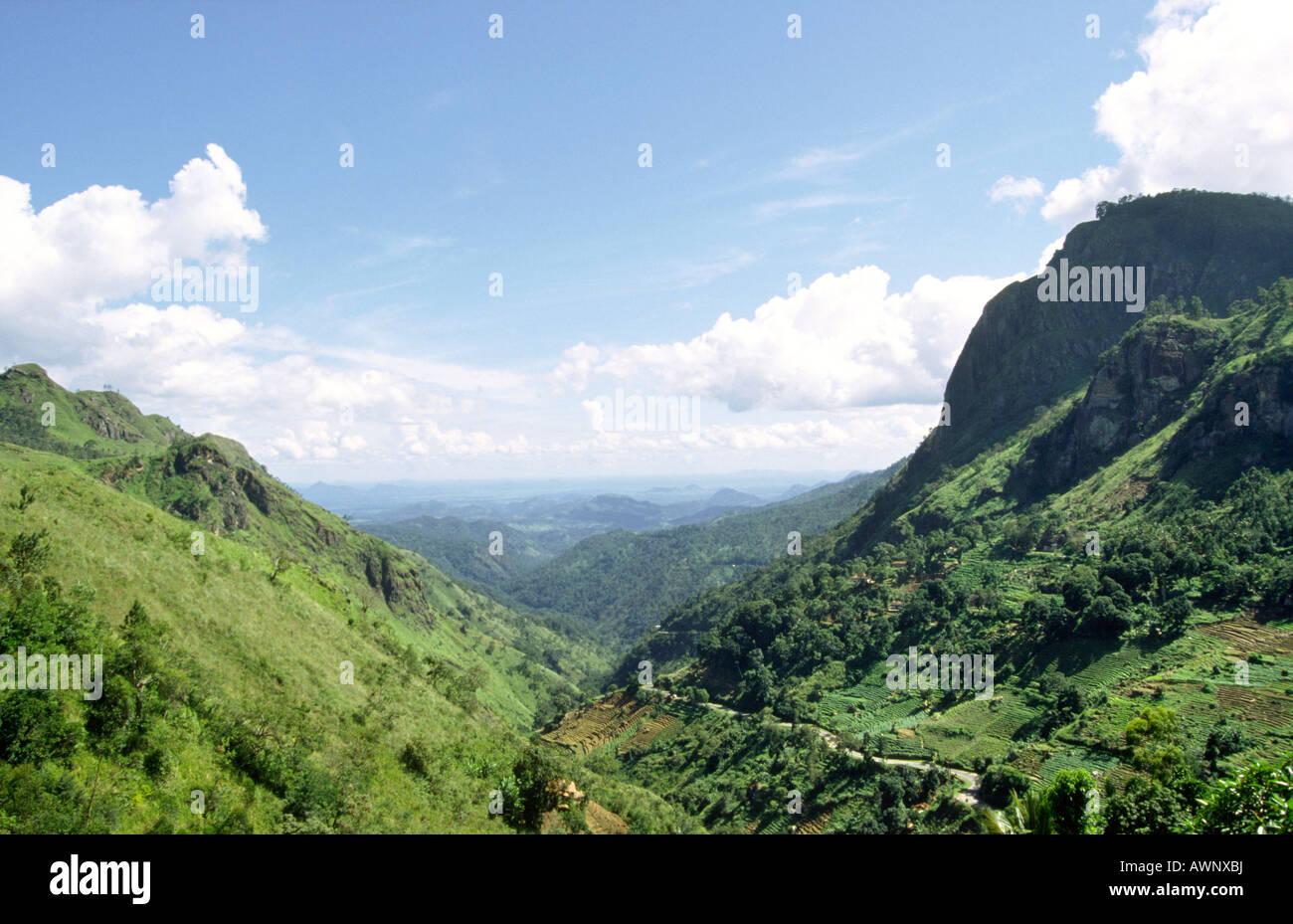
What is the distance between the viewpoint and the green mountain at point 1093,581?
53000 millimetres

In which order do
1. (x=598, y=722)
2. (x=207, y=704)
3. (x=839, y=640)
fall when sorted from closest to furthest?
(x=207, y=704)
(x=839, y=640)
(x=598, y=722)

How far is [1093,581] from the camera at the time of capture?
74000 mm

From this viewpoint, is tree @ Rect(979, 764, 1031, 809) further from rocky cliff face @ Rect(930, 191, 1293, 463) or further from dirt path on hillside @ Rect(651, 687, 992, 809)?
rocky cliff face @ Rect(930, 191, 1293, 463)

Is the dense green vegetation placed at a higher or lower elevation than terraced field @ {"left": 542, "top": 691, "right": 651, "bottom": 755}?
higher

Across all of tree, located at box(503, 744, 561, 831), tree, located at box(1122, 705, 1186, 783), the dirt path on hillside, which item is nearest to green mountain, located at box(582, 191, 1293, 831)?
tree, located at box(1122, 705, 1186, 783)

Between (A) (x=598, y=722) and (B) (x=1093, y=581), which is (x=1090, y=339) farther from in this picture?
(A) (x=598, y=722)

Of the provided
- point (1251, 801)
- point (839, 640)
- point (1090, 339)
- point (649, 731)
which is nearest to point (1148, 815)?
point (1251, 801)

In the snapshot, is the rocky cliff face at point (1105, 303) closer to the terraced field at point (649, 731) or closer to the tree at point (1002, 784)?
the terraced field at point (649, 731)

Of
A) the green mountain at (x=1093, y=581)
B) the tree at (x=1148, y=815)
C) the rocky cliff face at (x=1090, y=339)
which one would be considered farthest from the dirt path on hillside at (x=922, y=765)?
the rocky cliff face at (x=1090, y=339)

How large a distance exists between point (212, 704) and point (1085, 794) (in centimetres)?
3447

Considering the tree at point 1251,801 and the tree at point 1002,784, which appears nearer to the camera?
the tree at point 1251,801

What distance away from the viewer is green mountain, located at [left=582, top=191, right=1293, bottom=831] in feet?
174

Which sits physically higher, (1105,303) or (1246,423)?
(1105,303)
